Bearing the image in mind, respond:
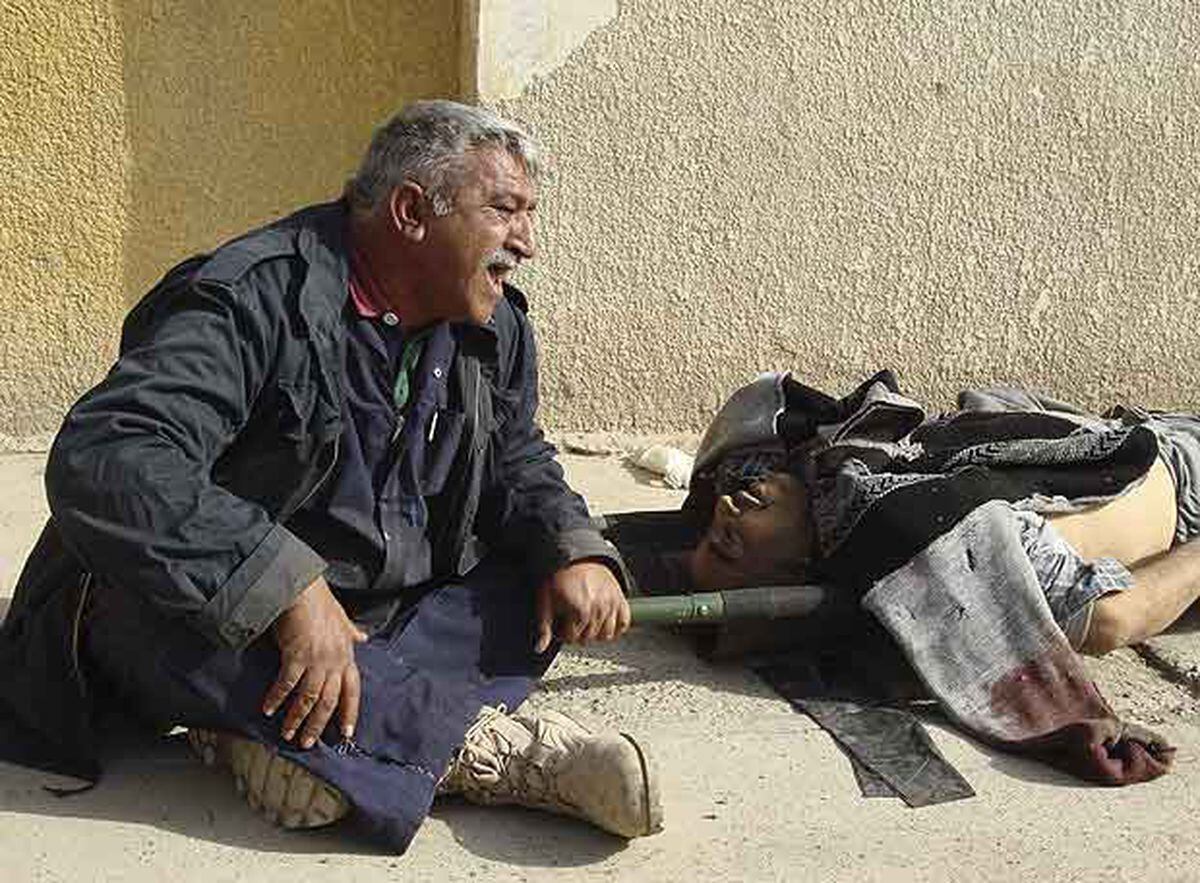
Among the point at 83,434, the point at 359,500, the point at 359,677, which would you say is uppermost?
the point at 83,434

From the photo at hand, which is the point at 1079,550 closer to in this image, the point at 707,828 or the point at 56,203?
the point at 707,828

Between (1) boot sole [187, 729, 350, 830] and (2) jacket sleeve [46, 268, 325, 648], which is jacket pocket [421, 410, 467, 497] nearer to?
(2) jacket sleeve [46, 268, 325, 648]

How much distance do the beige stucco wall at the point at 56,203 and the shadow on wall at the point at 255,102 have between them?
2.7 inches

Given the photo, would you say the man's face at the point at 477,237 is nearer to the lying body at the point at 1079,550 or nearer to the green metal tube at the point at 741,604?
the green metal tube at the point at 741,604

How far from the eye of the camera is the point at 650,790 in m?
2.62

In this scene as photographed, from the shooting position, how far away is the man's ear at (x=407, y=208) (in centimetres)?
281

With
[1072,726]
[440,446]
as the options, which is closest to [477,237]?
[440,446]

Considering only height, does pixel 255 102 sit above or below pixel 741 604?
above

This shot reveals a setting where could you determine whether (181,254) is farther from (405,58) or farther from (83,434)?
(83,434)

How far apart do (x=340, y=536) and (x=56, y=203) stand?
2.46 metres

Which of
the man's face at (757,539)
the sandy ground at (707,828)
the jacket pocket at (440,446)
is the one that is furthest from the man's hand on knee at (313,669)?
the man's face at (757,539)

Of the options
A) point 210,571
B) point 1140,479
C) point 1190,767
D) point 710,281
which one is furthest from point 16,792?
point 710,281

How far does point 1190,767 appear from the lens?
316 cm

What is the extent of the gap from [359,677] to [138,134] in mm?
2715
